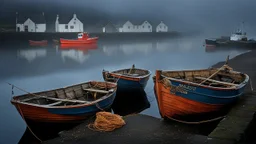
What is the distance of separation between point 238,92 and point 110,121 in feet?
14.7

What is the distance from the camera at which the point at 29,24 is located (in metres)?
69.0

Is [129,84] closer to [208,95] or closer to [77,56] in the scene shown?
[208,95]

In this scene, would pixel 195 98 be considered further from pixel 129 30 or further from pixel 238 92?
pixel 129 30

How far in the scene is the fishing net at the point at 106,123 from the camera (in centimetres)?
838

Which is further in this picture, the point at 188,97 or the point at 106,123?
the point at 188,97

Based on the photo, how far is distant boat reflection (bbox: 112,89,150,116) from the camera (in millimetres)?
12289

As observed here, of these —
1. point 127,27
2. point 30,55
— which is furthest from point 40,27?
point 30,55

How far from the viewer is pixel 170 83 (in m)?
8.78

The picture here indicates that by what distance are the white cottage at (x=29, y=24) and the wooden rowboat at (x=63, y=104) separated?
6343cm

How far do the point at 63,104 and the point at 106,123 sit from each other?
7.01 feet

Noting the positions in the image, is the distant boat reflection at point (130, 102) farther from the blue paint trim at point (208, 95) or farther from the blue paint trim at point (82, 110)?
the blue paint trim at point (208, 95)


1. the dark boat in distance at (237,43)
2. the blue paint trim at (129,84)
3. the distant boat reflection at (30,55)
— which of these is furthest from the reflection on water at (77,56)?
the dark boat in distance at (237,43)

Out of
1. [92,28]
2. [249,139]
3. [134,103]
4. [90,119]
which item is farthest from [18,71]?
[92,28]

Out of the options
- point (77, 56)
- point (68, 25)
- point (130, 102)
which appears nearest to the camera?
point (130, 102)
